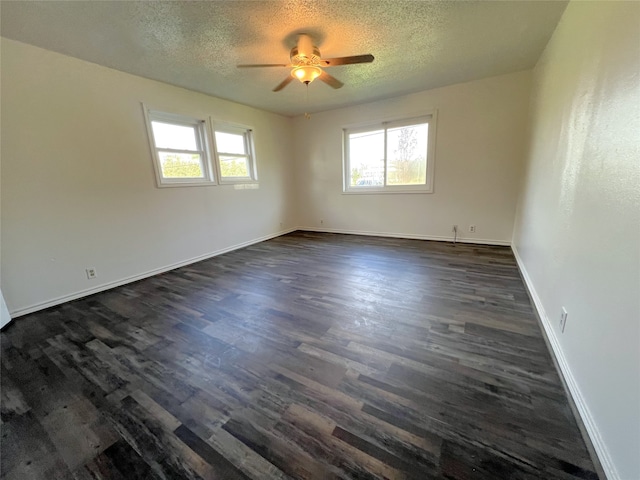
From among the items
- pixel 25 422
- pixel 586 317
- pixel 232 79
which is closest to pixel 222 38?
pixel 232 79

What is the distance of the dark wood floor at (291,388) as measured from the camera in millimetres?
1112

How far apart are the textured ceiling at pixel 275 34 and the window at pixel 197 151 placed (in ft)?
1.96

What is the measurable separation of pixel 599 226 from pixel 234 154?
4652 mm

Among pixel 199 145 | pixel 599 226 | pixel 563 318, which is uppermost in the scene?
pixel 199 145

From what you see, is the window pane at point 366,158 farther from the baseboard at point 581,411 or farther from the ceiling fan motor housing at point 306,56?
the baseboard at point 581,411

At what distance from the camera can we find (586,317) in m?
1.32

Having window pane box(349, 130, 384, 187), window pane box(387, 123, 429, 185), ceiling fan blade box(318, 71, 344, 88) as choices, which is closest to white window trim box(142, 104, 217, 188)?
ceiling fan blade box(318, 71, 344, 88)

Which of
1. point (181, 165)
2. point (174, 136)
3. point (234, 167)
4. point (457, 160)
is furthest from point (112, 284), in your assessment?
point (457, 160)

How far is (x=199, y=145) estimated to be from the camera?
4.03 meters

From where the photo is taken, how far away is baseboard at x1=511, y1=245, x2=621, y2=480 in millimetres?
1004

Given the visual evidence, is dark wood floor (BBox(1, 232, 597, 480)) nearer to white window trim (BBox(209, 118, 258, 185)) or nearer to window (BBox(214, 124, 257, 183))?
white window trim (BBox(209, 118, 258, 185))

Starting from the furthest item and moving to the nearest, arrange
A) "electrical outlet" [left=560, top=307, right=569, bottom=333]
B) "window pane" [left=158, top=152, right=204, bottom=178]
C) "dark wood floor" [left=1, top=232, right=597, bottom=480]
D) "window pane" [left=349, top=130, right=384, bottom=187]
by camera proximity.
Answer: "window pane" [left=349, top=130, right=384, bottom=187]
"window pane" [left=158, top=152, right=204, bottom=178]
"electrical outlet" [left=560, top=307, right=569, bottom=333]
"dark wood floor" [left=1, top=232, right=597, bottom=480]

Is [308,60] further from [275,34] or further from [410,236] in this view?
[410,236]

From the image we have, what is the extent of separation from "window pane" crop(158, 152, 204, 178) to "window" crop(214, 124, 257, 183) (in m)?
0.34
